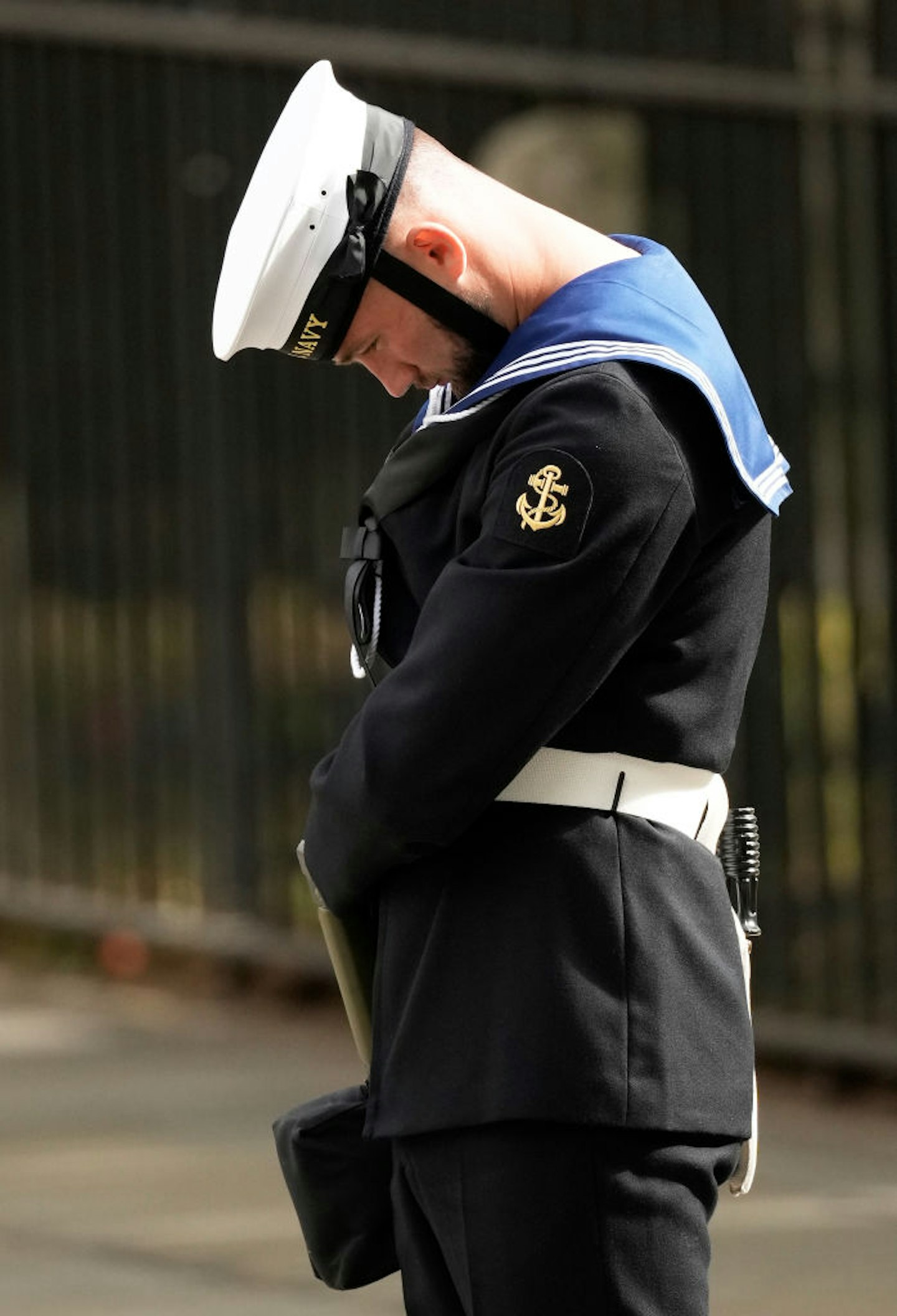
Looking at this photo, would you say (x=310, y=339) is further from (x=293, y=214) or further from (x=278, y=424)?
(x=278, y=424)

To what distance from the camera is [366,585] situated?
2637 mm

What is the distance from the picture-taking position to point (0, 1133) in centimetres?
570

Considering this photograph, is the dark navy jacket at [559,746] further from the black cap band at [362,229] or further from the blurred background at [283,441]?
the blurred background at [283,441]

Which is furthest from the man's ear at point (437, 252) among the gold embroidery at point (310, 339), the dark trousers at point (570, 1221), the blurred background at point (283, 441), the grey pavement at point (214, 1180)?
the blurred background at point (283, 441)

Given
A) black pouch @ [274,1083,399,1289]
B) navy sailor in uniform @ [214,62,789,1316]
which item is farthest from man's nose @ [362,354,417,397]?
black pouch @ [274,1083,399,1289]

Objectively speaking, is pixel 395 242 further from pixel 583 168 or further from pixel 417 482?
pixel 583 168

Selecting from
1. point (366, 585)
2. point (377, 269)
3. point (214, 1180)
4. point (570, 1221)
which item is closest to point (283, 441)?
point (214, 1180)

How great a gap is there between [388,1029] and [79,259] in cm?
528

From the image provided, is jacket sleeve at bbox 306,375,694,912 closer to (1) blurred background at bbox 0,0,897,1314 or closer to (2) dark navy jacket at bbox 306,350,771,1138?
(2) dark navy jacket at bbox 306,350,771,1138

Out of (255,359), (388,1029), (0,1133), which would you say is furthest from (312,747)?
(388,1029)

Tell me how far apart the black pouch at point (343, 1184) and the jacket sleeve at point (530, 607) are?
44cm

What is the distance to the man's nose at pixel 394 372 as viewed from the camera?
8.53 ft

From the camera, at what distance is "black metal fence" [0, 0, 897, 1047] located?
5.60m

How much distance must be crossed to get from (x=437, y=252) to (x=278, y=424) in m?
4.47
